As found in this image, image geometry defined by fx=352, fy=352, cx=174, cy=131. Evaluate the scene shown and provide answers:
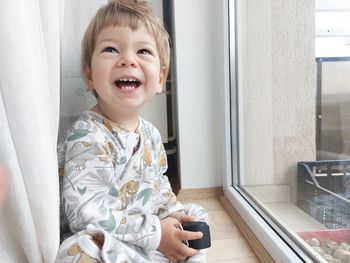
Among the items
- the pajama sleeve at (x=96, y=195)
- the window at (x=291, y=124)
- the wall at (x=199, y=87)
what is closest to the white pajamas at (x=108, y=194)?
the pajama sleeve at (x=96, y=195)

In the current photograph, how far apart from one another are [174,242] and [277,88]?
57 centimetres

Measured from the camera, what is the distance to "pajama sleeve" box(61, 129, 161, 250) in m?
0.55

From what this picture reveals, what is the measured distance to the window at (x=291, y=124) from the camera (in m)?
0.69

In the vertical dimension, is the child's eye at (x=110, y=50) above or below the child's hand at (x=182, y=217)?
above

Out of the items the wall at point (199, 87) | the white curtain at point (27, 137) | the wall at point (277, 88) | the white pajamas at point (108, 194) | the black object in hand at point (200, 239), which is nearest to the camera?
the white curtain at point (27, 137)

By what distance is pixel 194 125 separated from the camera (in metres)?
1.11

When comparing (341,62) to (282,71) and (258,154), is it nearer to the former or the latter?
(282,71)

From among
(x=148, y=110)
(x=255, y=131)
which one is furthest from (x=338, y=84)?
(x=148, y=110)

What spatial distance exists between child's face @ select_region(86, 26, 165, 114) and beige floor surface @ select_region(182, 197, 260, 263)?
35 cm

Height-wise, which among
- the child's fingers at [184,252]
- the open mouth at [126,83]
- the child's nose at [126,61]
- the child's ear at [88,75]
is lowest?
the child's fingers at [184,252]

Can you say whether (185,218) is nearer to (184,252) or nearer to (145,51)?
(184,252)

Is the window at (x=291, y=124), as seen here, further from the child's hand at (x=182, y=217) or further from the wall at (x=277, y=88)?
the child's hand at (x=182, y=217)

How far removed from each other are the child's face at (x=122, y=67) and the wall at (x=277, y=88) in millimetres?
390

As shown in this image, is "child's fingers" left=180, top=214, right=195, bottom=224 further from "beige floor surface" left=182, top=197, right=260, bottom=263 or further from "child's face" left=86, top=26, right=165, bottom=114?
"child's face" left=86, top=26, right=165, bottom=114
